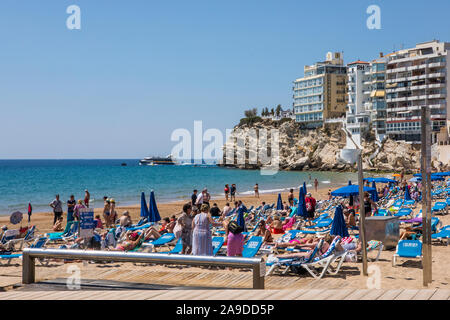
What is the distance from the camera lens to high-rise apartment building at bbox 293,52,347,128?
100 m

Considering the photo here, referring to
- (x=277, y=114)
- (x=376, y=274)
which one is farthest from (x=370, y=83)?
(x=376, y=274)

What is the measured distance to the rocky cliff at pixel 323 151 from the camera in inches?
3172

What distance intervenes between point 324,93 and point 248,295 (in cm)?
9922

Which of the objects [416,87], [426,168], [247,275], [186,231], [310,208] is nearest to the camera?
[247,275]

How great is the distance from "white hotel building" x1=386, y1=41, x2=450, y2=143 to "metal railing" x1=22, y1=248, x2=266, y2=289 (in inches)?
3037

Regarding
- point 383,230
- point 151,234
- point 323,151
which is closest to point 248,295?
point 151,234

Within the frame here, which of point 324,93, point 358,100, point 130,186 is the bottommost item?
point 130,186

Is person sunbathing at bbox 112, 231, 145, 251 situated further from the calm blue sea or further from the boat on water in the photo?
the boat on water

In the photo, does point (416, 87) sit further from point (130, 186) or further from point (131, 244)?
point (131, 244)

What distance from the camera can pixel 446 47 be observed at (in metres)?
79.3

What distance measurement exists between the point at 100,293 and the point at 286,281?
3.83 meters

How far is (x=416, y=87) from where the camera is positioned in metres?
81.0

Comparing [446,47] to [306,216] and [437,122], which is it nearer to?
[437,122]

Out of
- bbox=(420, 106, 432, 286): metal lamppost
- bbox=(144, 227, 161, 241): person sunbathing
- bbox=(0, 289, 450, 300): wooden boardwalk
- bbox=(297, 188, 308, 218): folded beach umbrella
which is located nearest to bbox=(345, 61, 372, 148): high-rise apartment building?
bbox=(297, 188, 308, 218): folded beach umbrella
